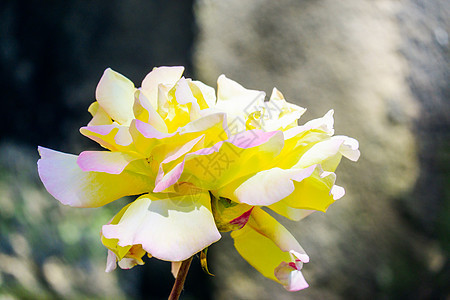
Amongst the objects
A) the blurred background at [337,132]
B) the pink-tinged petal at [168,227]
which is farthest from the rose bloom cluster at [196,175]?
the blurred background at [337,132]

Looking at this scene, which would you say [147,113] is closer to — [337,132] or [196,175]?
[196,175]

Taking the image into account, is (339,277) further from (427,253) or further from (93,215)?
(93,215)

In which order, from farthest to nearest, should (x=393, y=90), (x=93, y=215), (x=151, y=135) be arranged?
(x=93, y=215)
(x=393, y=90)
(x=151, y=135)

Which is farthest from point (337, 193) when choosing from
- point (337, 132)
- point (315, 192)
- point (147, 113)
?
point (337, 132)

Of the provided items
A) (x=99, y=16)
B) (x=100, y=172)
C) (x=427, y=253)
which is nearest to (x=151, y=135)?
(x=100, y=172)

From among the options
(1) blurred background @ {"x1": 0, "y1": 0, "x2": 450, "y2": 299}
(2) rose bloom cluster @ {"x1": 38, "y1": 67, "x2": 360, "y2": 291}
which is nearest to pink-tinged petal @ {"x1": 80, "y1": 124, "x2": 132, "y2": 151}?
(2) rose bloom cluster @ {"x1": 38, "y1": 67, "x2": 360, "y2": 291}

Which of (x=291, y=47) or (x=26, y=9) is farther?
(x=26, y=9)
